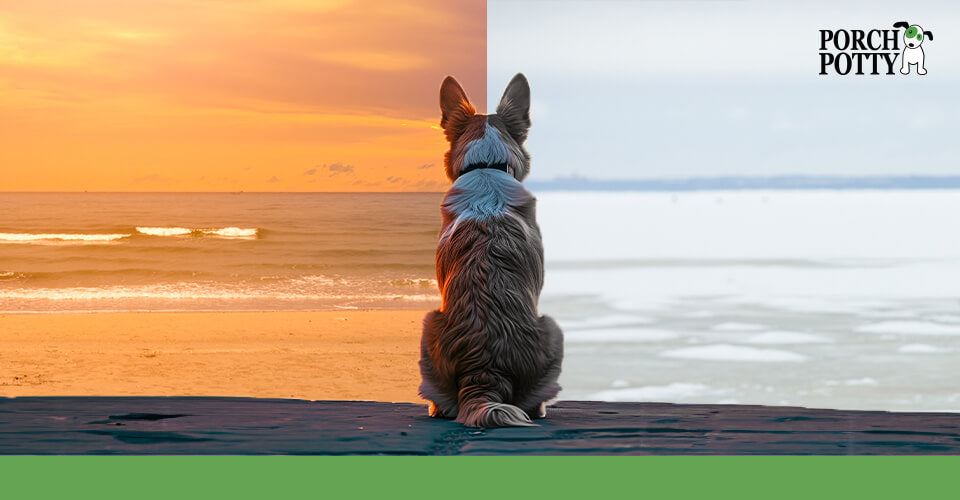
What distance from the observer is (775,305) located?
28.9ft

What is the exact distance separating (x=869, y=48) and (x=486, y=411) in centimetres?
375

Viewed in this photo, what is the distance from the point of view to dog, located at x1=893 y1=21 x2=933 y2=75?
561 cm

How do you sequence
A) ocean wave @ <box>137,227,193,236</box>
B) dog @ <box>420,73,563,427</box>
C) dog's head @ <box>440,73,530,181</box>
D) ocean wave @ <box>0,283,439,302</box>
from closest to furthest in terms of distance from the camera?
dog @ <box>420,73,563,427</box> < dog's head @ <box>440,73,530,181</box> < ocean wave @ <box>0,283,439,302</box> < ocean wave @ <box>137,227,193,236</box>

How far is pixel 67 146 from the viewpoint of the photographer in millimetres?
18922

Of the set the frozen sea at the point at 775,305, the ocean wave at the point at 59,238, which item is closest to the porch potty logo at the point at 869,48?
the frozen sea at the point at 775,305

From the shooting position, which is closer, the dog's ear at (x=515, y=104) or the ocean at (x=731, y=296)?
the dog's ear at (x=515, y=104)

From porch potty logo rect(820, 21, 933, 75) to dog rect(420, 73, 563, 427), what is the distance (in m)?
2.86

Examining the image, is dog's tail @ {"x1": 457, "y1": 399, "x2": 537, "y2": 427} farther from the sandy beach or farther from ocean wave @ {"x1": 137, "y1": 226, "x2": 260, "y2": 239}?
ocean wave @ {"x1": 137, "y1": 226, "x2": 260, "y2": 239}

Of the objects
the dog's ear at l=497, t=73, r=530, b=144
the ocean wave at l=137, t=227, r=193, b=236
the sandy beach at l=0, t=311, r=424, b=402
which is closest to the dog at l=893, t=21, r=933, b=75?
the dog's ear at l=497, t=73, r=530, b=144

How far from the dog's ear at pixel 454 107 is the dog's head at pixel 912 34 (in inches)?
129

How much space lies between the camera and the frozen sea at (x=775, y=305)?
22.2 feet

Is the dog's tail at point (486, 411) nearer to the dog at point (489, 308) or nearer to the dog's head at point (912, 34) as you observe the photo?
the dog at point (489, 308)

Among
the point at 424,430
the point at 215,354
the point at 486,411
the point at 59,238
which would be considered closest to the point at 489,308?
the point at 486,411

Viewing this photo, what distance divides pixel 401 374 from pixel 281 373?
1.33 m
